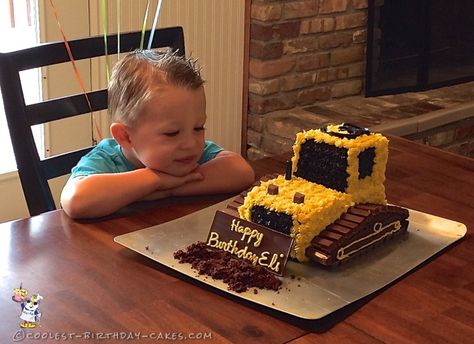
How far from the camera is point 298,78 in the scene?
3.40m

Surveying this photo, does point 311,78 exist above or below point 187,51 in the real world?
below

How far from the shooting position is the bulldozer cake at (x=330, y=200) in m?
1.19

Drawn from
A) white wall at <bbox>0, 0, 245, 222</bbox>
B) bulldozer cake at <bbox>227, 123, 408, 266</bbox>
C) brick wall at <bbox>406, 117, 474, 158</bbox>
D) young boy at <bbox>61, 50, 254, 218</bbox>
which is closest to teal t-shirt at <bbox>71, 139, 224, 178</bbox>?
young boy at <bbox>61, 50, 254, 218</bbox>

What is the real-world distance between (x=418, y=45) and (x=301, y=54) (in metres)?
0.71

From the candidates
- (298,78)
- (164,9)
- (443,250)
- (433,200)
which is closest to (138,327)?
(443,250)

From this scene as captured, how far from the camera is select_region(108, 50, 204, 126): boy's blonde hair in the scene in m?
1.41

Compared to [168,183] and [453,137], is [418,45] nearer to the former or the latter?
Answer: [453,137]

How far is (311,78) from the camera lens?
11.3 feet

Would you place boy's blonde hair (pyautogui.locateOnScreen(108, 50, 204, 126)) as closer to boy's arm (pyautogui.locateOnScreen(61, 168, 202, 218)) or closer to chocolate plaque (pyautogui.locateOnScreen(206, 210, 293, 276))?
boy's arm (pyautogui.locateOnScreen(61, 168, 202, 218))

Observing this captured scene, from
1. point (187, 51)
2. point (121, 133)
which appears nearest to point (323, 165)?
point (121, 133)

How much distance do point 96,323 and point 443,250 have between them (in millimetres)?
579

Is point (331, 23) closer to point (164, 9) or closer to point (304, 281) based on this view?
point (164, 9)

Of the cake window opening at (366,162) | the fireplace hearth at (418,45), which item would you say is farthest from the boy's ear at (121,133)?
the fireplace hearth at (418,45)

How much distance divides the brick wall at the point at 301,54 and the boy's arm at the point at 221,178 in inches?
68.7
